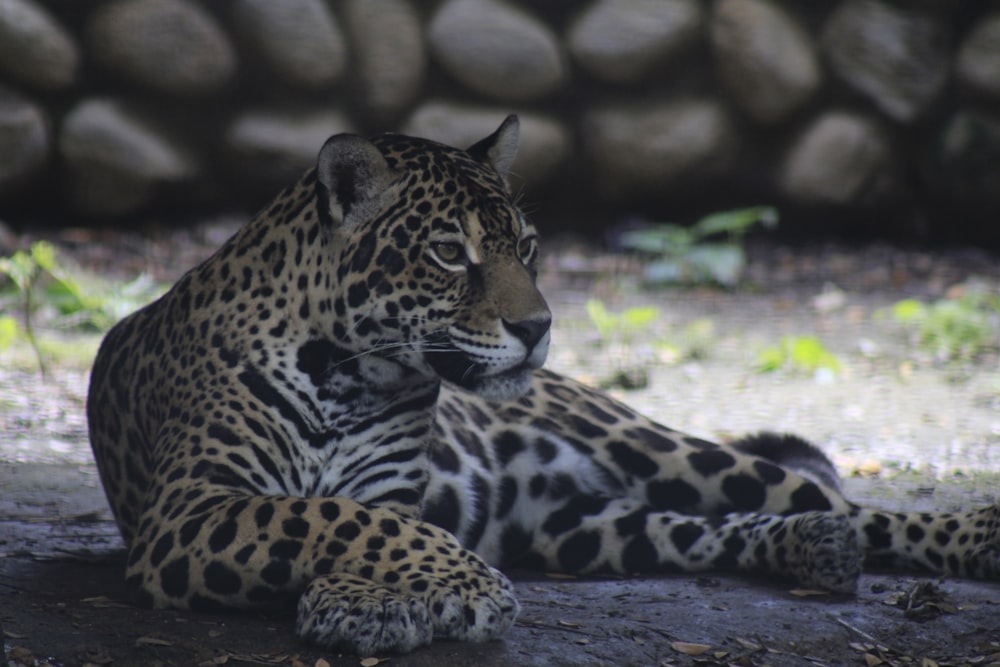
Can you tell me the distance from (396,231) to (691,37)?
9.16 m

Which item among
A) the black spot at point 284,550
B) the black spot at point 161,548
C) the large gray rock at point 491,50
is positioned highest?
the large gray rock at point 491,50

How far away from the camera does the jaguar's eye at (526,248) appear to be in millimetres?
4533

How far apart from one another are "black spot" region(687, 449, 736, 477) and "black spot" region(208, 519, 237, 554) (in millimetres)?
2310

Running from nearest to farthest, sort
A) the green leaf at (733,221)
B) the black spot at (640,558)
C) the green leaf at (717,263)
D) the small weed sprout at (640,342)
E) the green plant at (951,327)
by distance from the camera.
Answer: the black spot at (640,558)
the small weed sprout at (640,342)
the green plant at (951,327)
the green leaf at (717,263)
the green leaf at (733,221)

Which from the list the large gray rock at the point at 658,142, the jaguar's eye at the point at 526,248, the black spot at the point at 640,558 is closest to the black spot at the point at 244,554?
the jaguar's eye at the point at 526,248

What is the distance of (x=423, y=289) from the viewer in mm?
4340

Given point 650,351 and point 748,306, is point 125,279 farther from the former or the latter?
point 748,306

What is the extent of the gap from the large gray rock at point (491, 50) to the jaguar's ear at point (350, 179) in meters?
8.37

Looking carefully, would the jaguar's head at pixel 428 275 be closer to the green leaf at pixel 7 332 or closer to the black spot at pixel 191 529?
the black spot at pixel 191 529

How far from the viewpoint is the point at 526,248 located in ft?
15.0

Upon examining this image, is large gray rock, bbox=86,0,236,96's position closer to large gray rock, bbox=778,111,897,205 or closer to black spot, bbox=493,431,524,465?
large gray rock, bbox=778,111,897,205

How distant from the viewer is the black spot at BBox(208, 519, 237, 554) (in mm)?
3955

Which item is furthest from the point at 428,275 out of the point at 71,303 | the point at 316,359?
the point at 71,303

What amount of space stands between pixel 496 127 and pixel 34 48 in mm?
4116
